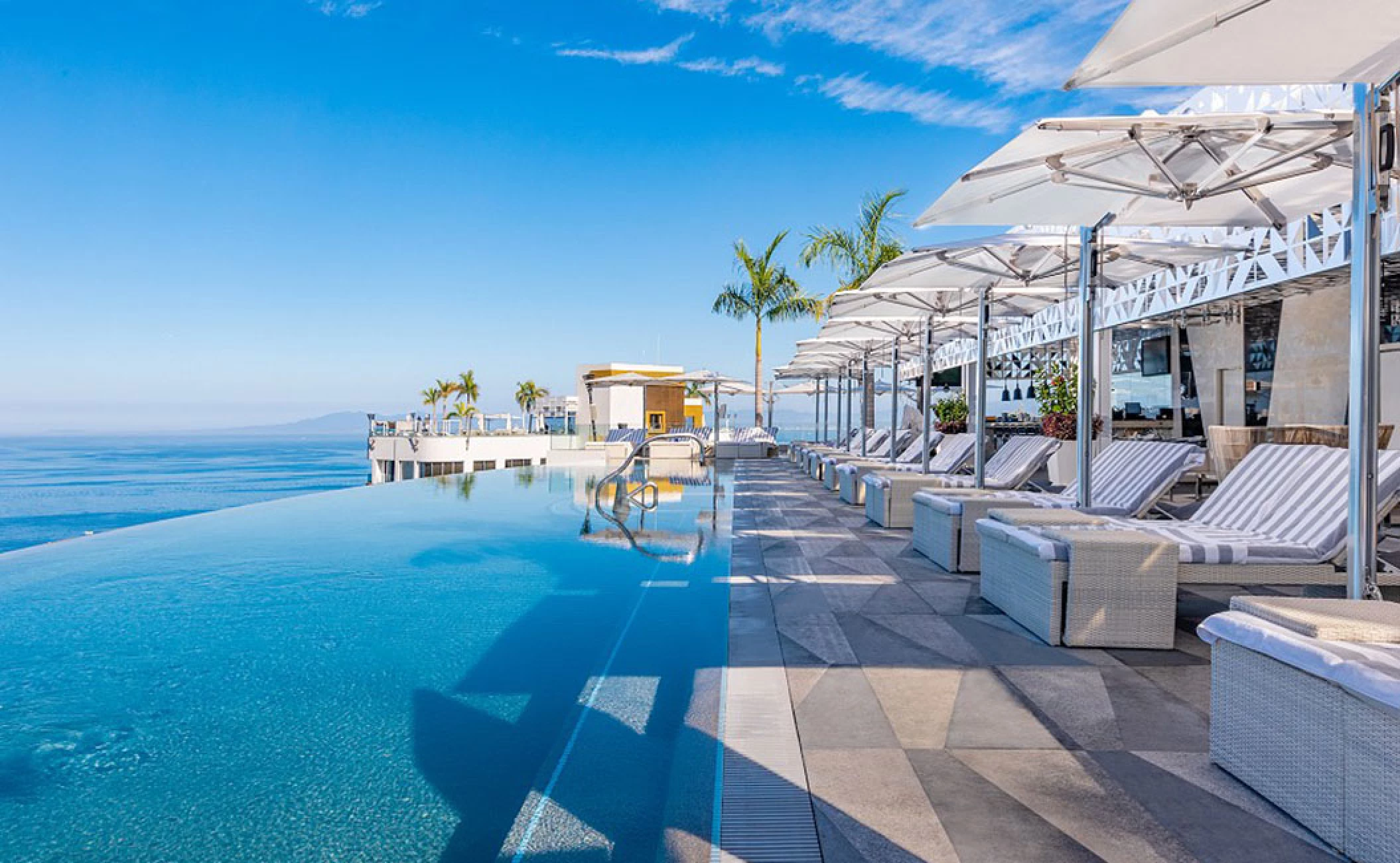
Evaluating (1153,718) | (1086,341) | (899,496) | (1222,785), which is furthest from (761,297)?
(1222,785)

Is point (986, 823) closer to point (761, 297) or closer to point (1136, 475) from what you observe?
point (1136, 475)

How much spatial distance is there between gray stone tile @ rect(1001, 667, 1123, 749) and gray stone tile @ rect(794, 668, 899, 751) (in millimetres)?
539

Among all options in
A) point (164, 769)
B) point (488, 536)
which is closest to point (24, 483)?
point (488, 536)

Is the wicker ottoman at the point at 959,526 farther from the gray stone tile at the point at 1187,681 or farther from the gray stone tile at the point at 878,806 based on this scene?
the gray stone tile at the point at 878,806

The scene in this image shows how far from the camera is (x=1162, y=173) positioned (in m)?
3.97

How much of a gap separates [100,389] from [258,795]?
153 feet

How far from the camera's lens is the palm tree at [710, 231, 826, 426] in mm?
21906

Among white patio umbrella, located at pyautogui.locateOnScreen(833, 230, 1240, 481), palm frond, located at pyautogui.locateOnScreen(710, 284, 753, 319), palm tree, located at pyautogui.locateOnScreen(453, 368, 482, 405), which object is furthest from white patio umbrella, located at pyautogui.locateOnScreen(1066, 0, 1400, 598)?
palm tree, located at pyautogui.locateOnScreen(453, 368, 482, 405)

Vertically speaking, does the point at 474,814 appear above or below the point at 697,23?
below

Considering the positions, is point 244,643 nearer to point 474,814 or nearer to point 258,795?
point 258,795

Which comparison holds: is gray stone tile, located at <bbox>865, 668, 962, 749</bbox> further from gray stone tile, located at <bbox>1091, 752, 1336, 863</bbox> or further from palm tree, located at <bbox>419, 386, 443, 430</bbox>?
palm tree, located at <bbox>419, 386, 443, 430</bbox>

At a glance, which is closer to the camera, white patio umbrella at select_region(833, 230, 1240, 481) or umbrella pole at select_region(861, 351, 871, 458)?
white patio umbrella at select_region(833, 230, 1240, 481)

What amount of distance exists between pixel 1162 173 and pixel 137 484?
1838 inches

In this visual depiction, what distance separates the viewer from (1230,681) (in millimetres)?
2111
